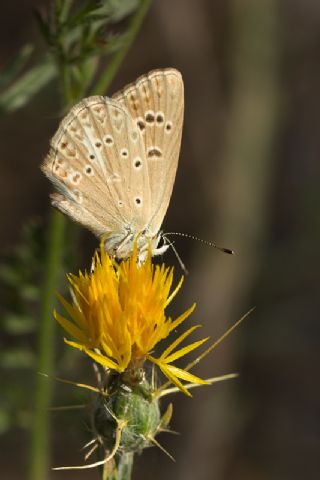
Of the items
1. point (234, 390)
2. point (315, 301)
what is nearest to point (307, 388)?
point (315, 301)

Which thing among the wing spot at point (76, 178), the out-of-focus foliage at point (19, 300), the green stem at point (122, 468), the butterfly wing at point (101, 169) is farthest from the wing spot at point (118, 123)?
the green stem at point (122, 468)

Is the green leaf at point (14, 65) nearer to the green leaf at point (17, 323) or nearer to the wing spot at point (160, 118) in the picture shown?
the wing spot at point (160, 118)

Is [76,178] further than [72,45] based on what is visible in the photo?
No

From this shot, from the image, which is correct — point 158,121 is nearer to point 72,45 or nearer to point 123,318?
point 72,45

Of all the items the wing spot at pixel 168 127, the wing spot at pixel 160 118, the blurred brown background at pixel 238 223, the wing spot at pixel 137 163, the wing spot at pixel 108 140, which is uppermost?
the wing spot at pixel 160 118

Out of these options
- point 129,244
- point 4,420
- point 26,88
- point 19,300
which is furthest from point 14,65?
point 4,420

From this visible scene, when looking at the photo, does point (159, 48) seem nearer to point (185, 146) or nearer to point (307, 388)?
point (185, 146)
